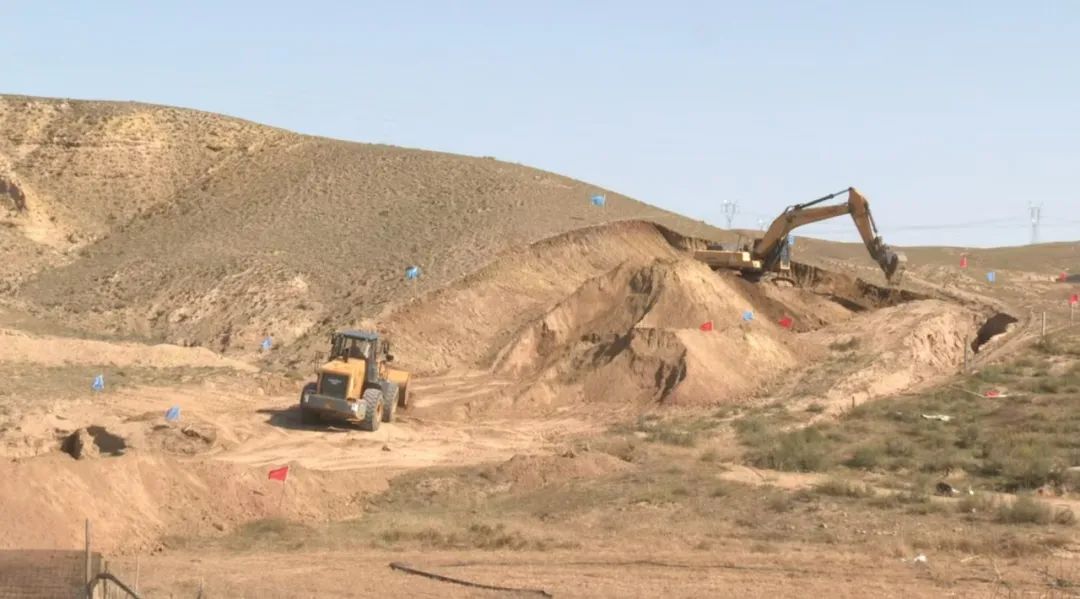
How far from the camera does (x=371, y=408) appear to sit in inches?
1054

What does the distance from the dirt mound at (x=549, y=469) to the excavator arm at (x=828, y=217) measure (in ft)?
65.9

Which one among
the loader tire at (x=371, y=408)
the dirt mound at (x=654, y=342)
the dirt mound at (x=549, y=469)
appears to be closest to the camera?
the dirt mound at (x=549, y=469)

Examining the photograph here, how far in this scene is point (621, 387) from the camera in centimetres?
3225

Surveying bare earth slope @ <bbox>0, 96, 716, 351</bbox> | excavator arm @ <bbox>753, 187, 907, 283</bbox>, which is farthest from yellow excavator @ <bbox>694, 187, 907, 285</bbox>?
bare earth slope @ <bbox>0, 96, 716, 351</bbox>

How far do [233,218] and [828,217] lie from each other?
2281 centimetres

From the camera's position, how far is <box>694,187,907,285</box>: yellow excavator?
40.9 metres

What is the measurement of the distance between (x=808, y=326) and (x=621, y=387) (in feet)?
35.9

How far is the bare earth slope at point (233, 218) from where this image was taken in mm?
41062

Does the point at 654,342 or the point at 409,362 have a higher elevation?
the point at 654,342

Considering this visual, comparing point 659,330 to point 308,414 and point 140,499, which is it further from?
point 140,499

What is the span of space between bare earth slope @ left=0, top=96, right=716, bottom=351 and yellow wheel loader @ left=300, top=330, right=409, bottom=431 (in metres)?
10.8

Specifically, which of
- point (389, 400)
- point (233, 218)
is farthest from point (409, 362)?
point (233, 218)

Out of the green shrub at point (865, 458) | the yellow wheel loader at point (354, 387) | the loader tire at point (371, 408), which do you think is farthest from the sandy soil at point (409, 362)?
the green shrub at point (865, 458)

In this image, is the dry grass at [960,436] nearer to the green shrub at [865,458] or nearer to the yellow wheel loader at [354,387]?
the green shrub at [865,458]
